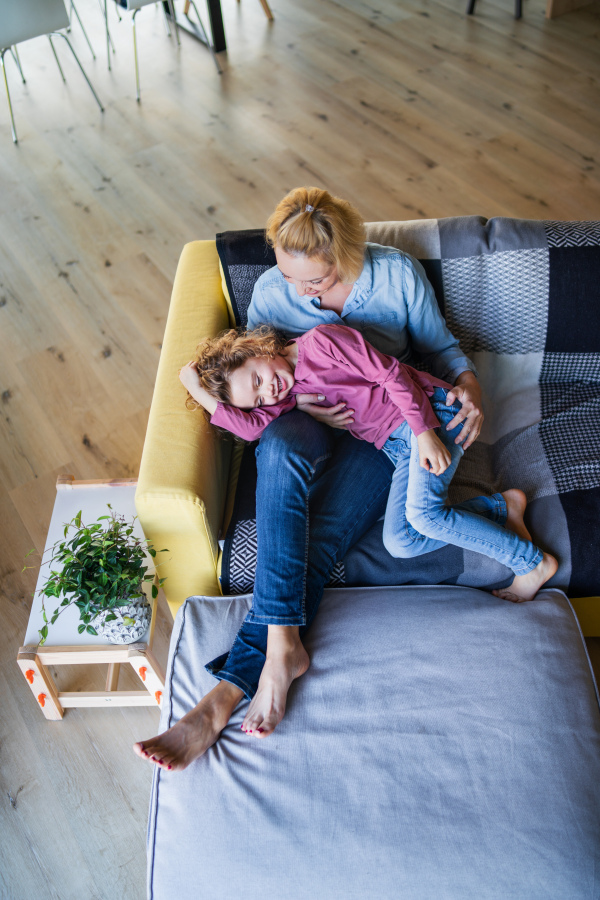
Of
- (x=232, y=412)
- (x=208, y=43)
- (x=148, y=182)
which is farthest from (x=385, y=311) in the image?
(x=208, y=43)

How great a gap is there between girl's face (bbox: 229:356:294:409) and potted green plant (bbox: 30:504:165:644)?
407 millimetres

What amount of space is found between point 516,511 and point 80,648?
108cm

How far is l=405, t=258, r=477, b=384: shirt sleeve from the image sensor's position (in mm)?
1676

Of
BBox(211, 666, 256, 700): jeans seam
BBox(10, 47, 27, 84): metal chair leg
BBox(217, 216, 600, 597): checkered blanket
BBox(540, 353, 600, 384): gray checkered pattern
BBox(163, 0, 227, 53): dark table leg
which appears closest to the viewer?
BBox(211, 666, 256, 700): jeans seam

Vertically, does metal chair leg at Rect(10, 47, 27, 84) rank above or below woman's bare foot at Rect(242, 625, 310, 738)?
above

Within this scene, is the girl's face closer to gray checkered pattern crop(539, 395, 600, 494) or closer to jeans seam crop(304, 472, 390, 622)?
jeans seam crop(304, 472, 390, 622)

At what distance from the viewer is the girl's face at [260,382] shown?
5.26 feet

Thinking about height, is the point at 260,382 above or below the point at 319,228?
below

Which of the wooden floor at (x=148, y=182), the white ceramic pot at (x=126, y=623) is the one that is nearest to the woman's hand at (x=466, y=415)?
the white ceramic pot at (x=126, y=623)

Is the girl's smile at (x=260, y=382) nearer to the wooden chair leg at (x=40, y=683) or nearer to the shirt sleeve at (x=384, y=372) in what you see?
the shirt sleeve at (x=384, y=372)

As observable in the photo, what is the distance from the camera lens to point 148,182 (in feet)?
11.2

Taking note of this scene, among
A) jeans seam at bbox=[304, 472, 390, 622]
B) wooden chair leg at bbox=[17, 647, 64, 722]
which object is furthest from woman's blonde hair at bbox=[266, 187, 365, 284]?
wooden chair leg at bbox=[17, 647, 64, 722]

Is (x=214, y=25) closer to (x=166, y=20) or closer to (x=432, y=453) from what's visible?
(x=166, y=20)

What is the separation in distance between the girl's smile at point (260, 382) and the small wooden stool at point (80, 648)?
0.47 meters
